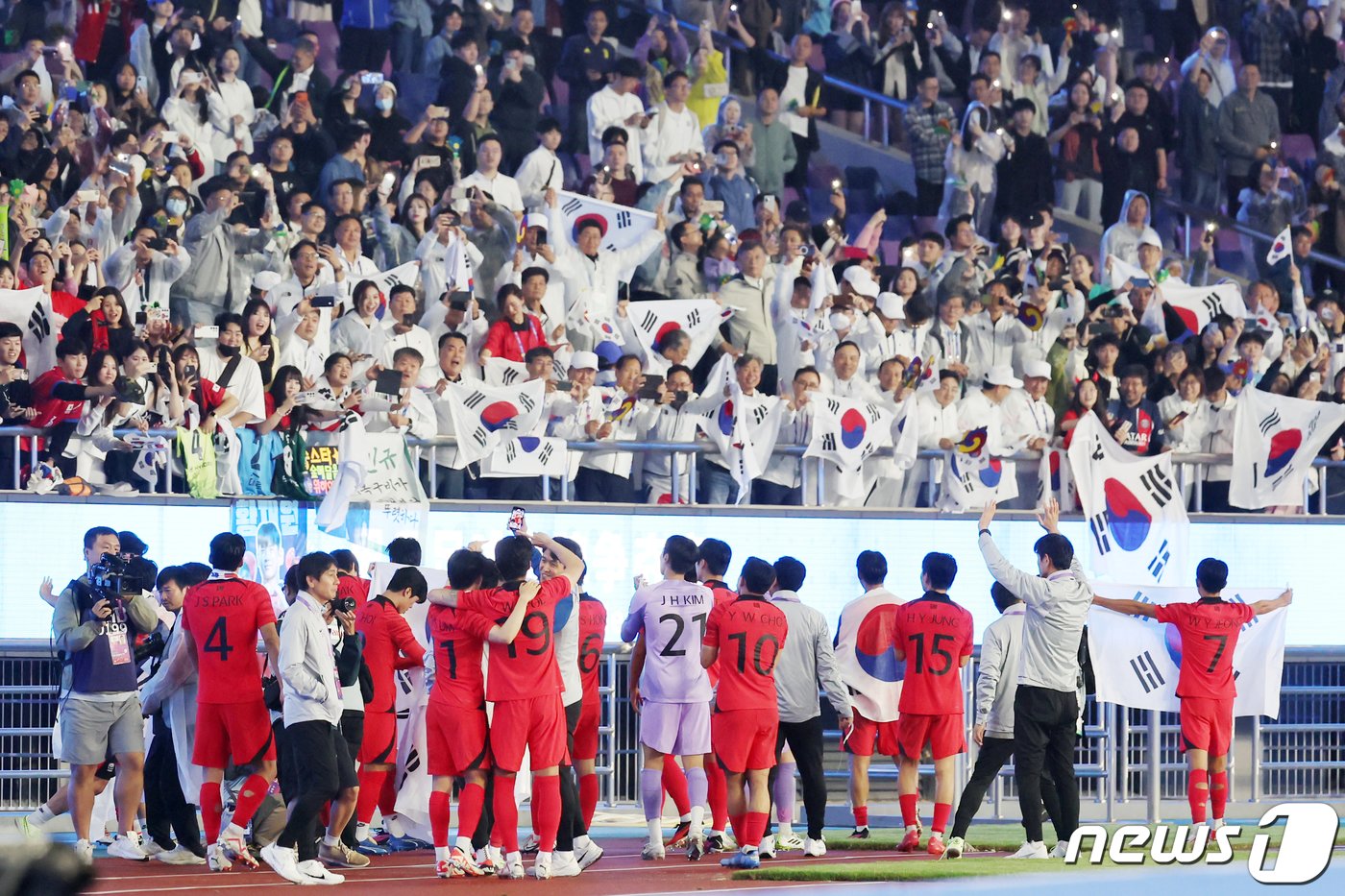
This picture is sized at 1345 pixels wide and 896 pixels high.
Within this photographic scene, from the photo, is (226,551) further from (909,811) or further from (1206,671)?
(1206,671)

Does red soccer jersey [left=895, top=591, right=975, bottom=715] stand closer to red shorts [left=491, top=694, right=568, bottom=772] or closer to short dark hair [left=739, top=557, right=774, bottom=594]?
short dark hair [left=739, top=557, right=774, bottom=594]

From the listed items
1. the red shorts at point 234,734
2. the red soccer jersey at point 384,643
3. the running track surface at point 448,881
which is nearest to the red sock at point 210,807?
the red shorts at point 234,734

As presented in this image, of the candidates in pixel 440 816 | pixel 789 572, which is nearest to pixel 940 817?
pixel 789 572

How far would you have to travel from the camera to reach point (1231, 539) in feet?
49.1

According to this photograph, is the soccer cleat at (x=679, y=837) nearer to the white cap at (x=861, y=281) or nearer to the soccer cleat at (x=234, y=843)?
the soccer cleat at (x=234, y=843)

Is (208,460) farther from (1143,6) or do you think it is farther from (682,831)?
(1143,6)

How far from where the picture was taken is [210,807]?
10336 millimetres

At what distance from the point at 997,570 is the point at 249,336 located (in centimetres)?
628

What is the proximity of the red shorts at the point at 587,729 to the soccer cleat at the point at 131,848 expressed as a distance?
254cm

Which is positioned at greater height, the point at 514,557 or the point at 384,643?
the point at 514,557

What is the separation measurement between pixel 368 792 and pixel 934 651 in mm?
3414

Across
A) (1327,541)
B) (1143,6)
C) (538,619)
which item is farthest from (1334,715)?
(1143,6)

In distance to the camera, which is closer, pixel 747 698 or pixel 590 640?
pixel 747 698

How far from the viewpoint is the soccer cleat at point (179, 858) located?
10.8 m
